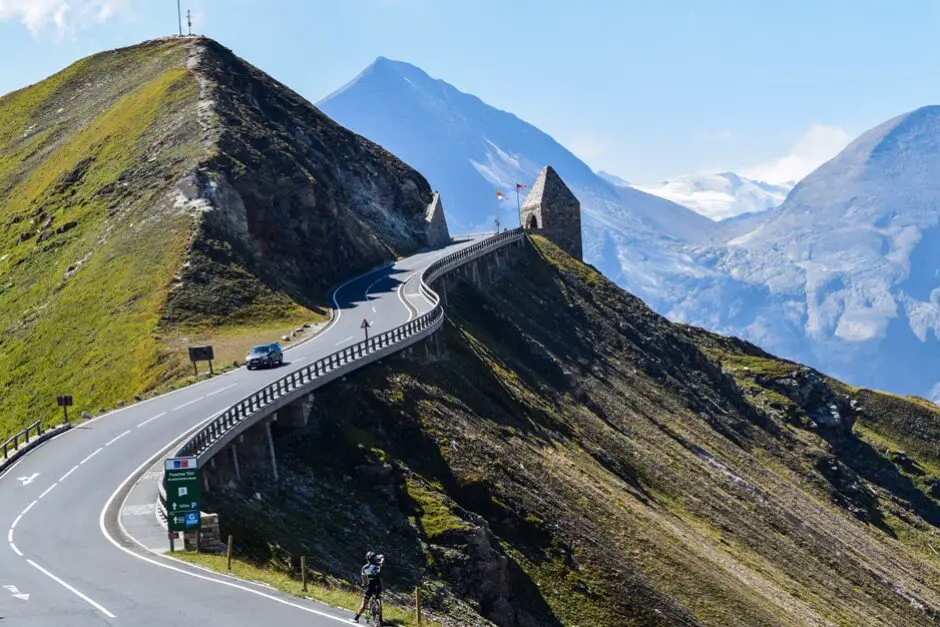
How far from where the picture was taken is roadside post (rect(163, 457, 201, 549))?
3384 cm

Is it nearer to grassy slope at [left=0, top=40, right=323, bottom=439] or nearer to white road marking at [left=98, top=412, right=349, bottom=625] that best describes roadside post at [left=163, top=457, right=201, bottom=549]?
white road marking at [left=98, top=412, right=349, bottom=625]

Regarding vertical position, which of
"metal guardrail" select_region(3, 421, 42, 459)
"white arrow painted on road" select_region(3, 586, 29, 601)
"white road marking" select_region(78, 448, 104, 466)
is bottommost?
"white arrow painted on road" select_region(3, 586, 29, 601)

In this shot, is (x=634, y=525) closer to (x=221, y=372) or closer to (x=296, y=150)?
(x=221, y=372)

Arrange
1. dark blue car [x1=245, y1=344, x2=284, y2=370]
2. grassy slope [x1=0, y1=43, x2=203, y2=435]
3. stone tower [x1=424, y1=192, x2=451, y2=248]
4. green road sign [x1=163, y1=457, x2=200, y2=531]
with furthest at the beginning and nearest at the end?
stone tower [x1=424, y1=192, x2=451, y2=248], grassy slope [x1=0, y1=43, x2=203, y2=435], dark blue car [x1=245, y1=344, x2=284, y2=370], green road sign [x1=163, y1=457, x2=200, y2=531]

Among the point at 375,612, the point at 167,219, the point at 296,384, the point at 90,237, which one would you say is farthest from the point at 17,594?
the point at 90,237

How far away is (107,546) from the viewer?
34.3 meters

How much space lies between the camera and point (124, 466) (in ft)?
145

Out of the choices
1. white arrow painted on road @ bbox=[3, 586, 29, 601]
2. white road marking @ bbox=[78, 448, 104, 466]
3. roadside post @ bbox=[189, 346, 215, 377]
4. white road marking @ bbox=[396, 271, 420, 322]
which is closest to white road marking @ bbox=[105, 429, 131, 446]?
white road marking @ bbox=[78, 448, 104, 466]

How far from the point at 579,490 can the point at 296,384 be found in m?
17.4

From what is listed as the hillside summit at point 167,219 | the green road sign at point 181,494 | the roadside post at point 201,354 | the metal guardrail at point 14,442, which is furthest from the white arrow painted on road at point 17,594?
the hillside summit at point 167,219

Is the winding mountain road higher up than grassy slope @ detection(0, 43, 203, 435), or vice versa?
grassy slope @ detection(0, 43, 203, 435)

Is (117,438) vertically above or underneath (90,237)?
underneath

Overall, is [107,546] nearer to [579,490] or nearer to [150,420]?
[150,420]

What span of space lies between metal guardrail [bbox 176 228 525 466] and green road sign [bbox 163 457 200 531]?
14.3 feet
